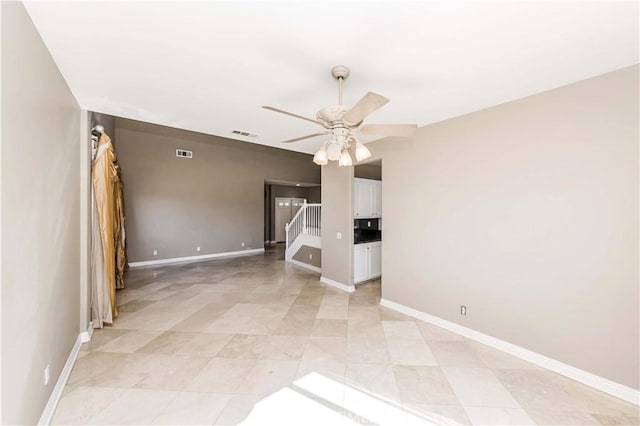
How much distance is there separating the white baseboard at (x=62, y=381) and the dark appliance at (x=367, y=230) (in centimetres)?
430

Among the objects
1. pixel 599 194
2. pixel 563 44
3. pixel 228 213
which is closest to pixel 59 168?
pixel 563 44

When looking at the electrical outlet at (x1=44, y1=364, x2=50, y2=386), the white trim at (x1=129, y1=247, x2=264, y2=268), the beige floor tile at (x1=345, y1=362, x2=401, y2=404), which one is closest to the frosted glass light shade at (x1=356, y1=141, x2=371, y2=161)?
the beige floor tile at (x1=345, y1=362, x2=401, y2=404)

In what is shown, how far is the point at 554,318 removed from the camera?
251 centimetres

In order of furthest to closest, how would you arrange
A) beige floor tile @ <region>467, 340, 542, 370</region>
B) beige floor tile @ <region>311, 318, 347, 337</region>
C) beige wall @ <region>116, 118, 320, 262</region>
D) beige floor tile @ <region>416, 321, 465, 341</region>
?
beige wall @ <region>116, 118, 320, 262</region> → beige floor tile @ <region>311, 318, 347, 337</region> → beige floor tile @ <region>416, 321, 465, 341</region> → beige floor tile @ <region>467, 340, 542, 370</region>

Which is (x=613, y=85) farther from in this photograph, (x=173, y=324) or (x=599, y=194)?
(x=173, y=324)

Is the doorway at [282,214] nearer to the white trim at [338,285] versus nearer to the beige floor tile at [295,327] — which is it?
the white trim at [338,285]

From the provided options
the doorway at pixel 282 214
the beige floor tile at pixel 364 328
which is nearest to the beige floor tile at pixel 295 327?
the beige floor tile at pixel 364 328

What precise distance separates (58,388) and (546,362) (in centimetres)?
448

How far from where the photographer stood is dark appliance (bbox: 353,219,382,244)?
5502mm

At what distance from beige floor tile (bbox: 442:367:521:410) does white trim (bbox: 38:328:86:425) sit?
3129 millimetres

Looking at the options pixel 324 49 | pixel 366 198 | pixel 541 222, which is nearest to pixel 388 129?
pixel 324 49

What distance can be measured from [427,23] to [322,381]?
2.95 metres

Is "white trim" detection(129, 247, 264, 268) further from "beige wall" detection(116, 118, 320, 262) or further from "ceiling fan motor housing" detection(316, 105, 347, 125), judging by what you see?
"ceiling fan motor housing" detection(316, 105, 347, 125)

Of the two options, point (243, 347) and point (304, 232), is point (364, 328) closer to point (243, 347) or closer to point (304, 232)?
point (243, 347)
